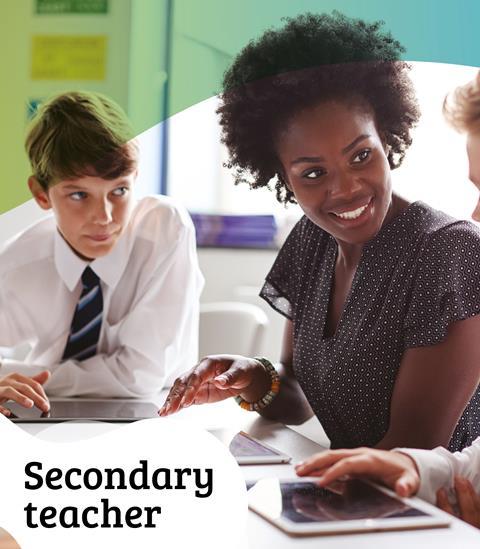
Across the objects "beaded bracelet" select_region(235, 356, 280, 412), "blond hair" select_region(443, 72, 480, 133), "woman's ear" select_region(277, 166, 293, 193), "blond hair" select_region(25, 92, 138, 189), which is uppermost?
"blond hair" select_region(443, 72, 480, 133)

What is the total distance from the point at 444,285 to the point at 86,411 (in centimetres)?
31

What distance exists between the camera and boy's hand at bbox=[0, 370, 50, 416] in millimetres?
664

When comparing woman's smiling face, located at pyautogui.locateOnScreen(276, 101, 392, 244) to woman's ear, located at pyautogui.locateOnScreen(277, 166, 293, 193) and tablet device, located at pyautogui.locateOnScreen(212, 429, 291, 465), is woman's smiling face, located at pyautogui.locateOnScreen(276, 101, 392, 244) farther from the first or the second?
tablet device, located at pyautogui.locateOnScreen(212, 429, 291, 465)

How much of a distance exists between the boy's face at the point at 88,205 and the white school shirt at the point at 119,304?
0.5 inches

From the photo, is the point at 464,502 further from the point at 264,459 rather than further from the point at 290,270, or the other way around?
the point at 290,270

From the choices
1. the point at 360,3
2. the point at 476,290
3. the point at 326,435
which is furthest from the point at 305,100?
the point at 326,435

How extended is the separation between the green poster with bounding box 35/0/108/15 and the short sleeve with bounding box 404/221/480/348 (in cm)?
31

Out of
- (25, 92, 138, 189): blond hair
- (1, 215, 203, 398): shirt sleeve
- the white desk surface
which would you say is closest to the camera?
the white desk surface

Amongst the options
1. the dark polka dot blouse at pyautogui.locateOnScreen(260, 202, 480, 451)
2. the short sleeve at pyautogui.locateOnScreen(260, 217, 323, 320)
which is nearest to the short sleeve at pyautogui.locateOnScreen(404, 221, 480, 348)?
the dark polka dot blouse at pyautogui.locateOnScreen(260, 202, 480, 451)

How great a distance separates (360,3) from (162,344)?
31 cm

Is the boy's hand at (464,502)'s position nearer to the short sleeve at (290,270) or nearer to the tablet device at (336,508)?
the tablet device at (336,508)

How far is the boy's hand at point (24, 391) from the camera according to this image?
0.66m

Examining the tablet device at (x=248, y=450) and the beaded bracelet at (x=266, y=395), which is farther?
the beaded bracelet at (x=266, y=395)

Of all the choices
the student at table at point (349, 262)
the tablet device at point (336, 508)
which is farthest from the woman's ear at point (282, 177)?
the tablet device at point (336, 508)
